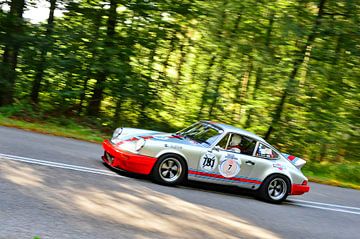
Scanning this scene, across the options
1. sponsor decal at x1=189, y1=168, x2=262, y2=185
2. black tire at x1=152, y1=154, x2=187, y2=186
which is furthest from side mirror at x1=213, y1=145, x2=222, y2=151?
black tire at x1=152, y1=154, x2=187, y2=186

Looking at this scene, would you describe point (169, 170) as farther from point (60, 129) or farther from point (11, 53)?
point (11, 53)

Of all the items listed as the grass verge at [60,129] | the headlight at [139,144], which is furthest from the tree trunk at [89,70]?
the headlight at [139,144]

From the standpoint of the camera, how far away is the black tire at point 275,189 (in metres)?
9.30

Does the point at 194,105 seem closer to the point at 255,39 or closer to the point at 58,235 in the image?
the point at 255,39

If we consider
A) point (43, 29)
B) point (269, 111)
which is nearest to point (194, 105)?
point (269, 111)

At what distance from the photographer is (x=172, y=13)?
1770 centimetres

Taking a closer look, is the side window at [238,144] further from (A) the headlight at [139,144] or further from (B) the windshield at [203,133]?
(A) the headlight at [139,144]

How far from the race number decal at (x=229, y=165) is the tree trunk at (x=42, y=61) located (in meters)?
10.0

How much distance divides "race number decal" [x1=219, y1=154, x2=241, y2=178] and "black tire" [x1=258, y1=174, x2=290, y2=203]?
86 cm

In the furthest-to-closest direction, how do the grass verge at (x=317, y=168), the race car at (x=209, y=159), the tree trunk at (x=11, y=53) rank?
the tree trunk at (x=11, y=53) < the grass verge at (x=317, y=168) < the race car at (x=209, y=159)

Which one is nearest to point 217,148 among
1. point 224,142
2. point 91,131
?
point 224,142

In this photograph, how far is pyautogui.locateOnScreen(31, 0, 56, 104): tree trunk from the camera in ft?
52.8

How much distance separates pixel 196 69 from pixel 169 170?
11120 mm

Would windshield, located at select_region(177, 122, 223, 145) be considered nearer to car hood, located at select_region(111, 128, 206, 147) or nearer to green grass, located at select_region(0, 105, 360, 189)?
car hood, located at select_region(111, 128, 206, 147)
